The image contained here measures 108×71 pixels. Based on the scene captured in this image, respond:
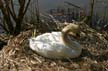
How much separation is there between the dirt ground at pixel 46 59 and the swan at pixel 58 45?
0.07m

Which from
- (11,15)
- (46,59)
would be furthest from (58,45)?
(11,15)

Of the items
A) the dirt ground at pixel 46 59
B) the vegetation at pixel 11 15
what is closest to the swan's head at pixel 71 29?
the dirt ground at pixel 46 59

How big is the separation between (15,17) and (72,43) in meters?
1.34

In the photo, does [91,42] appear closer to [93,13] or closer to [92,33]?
[92,33]

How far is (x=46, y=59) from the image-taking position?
215 inches

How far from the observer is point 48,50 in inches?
214

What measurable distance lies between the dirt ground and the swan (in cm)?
7

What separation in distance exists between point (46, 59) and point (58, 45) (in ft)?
0.72

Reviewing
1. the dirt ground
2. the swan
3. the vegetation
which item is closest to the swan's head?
the swan

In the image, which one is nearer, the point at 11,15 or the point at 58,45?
the point at 58,45

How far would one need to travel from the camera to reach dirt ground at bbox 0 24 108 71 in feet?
17.4

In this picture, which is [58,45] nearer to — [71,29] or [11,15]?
[71,29]

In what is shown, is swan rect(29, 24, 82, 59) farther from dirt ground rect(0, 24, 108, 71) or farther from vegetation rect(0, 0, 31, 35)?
vegetation rect(0, 0, 31, 35)

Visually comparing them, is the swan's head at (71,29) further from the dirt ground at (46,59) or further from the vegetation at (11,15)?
the vegetation at (11,15)
